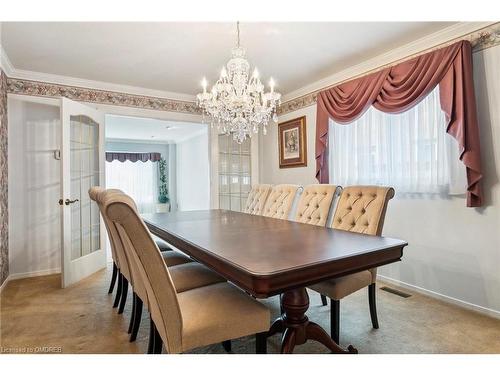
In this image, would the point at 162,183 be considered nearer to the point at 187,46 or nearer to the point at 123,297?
the point at 187,46

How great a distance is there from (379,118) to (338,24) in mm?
1086

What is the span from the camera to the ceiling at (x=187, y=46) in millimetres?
2318

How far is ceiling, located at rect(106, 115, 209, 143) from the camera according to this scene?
224 inches

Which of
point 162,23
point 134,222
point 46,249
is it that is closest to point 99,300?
point 46,249

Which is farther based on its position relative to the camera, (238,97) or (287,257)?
(238,97)

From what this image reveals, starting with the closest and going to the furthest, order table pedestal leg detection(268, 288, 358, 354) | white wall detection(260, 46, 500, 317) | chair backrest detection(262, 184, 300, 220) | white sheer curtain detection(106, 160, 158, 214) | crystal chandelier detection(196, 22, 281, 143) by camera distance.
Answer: table pedestal leg detection(268, 288, 358, 354) < white wall detection(260, 46, 500, 317) < crystal chandelier detection(196, 22, 281, 143) < chair backrest detection(262, 184, 300, 220) < white sheer curtain detection(106, 160, 158, 214)

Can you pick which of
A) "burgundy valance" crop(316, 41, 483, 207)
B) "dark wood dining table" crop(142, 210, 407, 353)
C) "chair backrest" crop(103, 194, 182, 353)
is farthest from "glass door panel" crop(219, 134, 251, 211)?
"chair backrest" crop(103, 194, 182, 353)

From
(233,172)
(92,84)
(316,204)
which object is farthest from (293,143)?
(92,84)

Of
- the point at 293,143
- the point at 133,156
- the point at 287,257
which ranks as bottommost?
the point at 287,257

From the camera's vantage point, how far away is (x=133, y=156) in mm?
7969

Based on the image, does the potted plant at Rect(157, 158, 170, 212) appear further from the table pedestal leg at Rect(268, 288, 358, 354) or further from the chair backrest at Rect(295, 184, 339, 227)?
the table pedestal leg at Rect(268, 288, 358, 354)

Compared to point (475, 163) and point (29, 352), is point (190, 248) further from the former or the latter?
point (475, 163)

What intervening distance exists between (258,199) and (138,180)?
19.5 feet

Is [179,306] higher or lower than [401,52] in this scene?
lower
